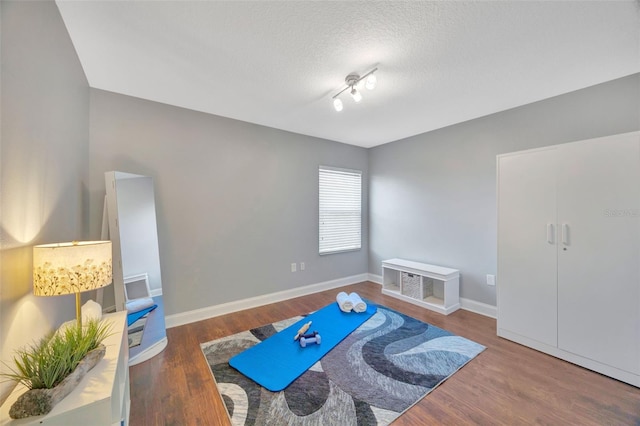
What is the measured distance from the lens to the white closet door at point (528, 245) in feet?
7.50

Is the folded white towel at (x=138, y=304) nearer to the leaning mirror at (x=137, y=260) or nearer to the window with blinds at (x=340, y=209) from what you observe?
the leaning mirror at (x=137, y=260)

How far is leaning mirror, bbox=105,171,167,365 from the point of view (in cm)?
222

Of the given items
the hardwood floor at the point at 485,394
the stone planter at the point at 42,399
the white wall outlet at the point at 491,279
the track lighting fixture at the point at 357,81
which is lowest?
the hardwood floor at the point at 485,394

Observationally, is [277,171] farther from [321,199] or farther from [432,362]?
[432,362]

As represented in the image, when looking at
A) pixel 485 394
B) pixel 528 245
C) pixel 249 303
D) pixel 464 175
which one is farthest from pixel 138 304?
pixel 464 175

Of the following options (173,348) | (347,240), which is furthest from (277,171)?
(173,348)

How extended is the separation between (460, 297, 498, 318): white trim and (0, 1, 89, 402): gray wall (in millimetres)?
4026

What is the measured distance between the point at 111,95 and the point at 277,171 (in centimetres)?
197

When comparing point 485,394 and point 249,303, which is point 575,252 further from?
point 249,303

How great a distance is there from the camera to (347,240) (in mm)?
4500

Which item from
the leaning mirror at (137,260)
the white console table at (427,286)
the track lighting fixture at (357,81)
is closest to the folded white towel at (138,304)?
the leaning mirror at (137,260)

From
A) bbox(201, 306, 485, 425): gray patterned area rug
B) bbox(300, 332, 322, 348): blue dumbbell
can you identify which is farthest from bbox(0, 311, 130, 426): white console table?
bbox(300, 332, 322, 348): blue dumbbell

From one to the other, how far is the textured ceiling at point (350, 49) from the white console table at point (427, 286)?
2.15m

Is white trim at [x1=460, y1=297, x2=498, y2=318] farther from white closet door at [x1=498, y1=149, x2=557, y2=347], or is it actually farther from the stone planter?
the stone planter
